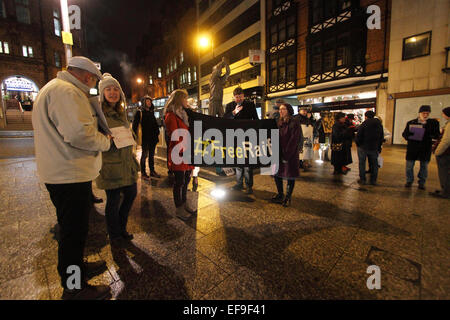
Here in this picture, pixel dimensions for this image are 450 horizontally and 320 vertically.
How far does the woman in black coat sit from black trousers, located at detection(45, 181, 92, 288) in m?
6.55

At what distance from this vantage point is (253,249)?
2.61 m

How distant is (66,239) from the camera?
1819 mm

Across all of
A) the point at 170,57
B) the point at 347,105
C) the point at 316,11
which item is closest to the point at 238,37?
the point at 316,11

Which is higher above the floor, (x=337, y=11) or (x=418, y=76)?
(x=337, y=11)

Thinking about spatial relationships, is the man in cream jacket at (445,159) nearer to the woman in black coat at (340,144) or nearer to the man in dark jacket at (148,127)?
the woman in black coat at (340,144)

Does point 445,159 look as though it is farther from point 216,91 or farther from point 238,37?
point 238,37

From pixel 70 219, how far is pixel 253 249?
1.92 meters

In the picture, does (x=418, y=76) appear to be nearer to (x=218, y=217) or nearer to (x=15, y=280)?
(x=218, y=217)

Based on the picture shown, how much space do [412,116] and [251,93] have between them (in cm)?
1399

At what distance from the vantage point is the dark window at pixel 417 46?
13.0 m

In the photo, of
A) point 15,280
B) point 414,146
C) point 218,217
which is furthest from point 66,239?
point 414,146

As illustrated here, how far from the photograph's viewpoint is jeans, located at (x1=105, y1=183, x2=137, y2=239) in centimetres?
262

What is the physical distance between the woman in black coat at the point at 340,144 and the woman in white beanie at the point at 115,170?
5.90 m
